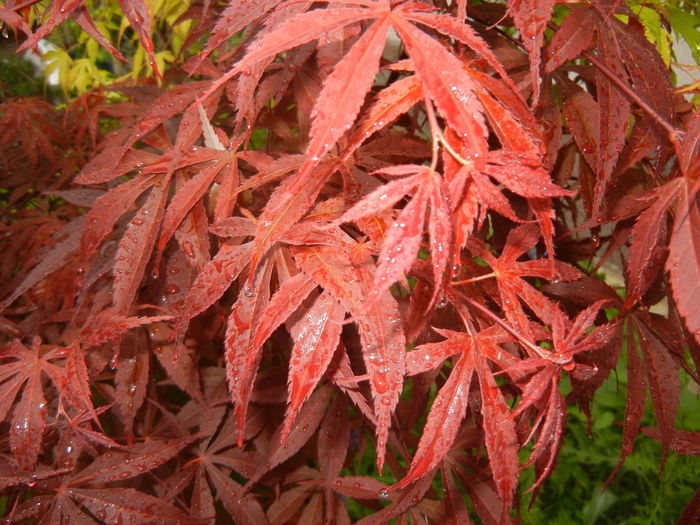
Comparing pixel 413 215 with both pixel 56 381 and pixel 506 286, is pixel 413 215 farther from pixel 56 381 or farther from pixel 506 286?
pixel 56 381

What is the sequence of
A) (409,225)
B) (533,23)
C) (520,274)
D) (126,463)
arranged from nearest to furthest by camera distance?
1. (409,225)
2. (533,23)
3. (520,274)
4. (126,463)

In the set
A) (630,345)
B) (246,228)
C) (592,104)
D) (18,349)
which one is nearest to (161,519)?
(18,349)

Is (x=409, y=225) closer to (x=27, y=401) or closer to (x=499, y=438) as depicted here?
(x=499, y=438)

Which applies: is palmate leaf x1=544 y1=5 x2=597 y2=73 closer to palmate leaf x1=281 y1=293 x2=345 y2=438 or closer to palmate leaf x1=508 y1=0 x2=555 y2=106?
palmate leaf x1=508 y1=0 x2=555 y2=106

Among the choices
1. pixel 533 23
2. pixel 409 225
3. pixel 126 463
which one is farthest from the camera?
pixel 126 463

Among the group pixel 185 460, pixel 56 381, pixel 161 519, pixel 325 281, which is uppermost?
pixel 325 281

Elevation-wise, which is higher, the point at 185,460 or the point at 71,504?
the point at 71,504

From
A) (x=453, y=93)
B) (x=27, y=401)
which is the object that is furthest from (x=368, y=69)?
(x=27, y=401)

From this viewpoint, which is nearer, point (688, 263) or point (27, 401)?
point (688, 263)
